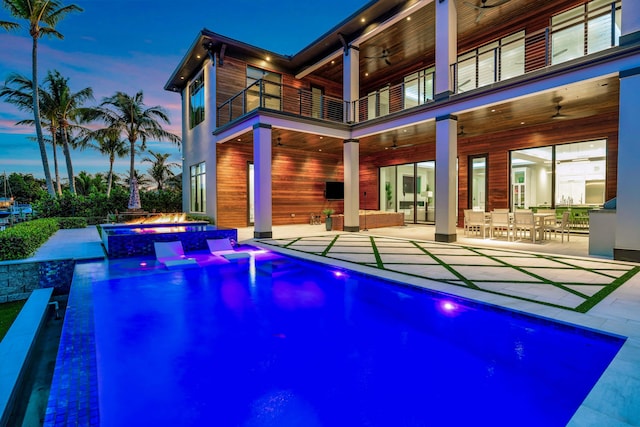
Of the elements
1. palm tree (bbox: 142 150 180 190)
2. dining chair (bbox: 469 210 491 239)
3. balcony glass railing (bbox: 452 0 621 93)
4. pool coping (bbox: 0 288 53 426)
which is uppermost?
balcony glass railing (bbox: 452 0 621 93)

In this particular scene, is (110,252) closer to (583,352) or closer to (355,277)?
(355,277)

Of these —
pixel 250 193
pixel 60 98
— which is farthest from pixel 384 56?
pixel 60 98

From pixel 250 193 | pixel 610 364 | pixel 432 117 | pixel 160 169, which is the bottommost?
pixel 610 364

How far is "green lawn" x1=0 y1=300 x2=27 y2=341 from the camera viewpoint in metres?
3.90

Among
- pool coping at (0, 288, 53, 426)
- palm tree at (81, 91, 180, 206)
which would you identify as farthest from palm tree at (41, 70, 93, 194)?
pool coping at (0, 288, 53, 426)

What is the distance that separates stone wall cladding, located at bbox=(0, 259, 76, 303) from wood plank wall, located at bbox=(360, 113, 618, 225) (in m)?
11.8

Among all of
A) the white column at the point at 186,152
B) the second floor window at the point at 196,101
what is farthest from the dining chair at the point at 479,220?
the white column at the point at 186,152

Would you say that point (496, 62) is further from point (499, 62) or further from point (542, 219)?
point (542, 219)

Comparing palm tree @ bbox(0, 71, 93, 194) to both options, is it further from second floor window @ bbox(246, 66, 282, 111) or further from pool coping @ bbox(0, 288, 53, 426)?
pool coping @ bbox(0, 288, 53, 426)

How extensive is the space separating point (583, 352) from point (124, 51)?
59776mm

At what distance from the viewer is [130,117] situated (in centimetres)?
1770

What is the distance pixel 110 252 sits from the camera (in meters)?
6.83

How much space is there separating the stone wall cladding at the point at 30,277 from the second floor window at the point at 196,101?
914 cm

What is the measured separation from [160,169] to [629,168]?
29770 millimetres
